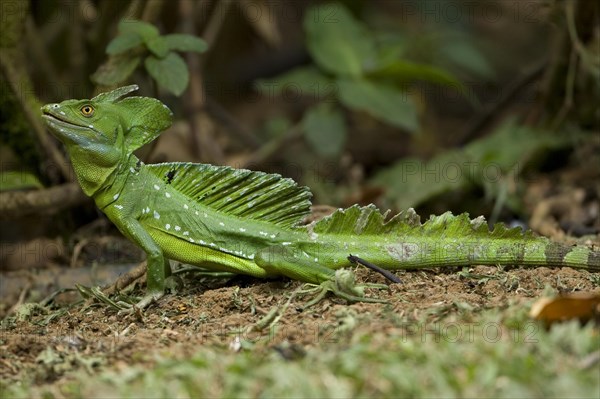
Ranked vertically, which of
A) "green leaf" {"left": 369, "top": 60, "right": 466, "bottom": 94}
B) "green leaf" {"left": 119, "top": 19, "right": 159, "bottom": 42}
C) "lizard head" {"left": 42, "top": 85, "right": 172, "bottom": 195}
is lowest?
"green leaf" {"left": 369, "top": 60, "right": 466, "bottom": 94}

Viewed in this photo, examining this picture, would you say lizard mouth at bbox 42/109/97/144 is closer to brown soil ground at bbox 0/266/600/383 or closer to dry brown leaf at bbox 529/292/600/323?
brown soil ground at bbox 0/266/600/383

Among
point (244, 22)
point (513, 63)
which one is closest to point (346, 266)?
point (244, 22)

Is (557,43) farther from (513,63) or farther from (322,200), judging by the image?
(513,63)

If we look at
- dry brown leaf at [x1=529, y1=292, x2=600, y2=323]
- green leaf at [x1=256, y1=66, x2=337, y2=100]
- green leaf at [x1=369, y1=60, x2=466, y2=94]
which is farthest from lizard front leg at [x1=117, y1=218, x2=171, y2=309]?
green leaf at [x1=369, y1=60, x2=466, y2=94]

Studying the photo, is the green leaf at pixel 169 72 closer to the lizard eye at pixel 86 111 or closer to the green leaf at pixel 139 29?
the green leaf at pixel 139 29

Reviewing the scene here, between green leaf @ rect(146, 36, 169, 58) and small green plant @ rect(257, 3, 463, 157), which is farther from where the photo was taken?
small green plant @ rect(257, 3, 463, 157)

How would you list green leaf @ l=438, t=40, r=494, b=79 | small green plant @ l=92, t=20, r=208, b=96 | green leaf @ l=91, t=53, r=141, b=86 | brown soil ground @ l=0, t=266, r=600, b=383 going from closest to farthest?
1. brown soil ground @ l=0, t=266, r=600, b=383
2. small green plant @ l=92, t=20, r=208, b=96
3. green leaf @ l=91, t=53, r=141, b=86
4. green leaf @ l=438, t=40, r=494, b=79

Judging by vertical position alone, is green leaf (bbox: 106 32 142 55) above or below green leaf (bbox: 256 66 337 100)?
above

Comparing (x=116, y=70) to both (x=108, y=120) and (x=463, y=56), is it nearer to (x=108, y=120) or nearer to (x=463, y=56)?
(x=108, y=120)
